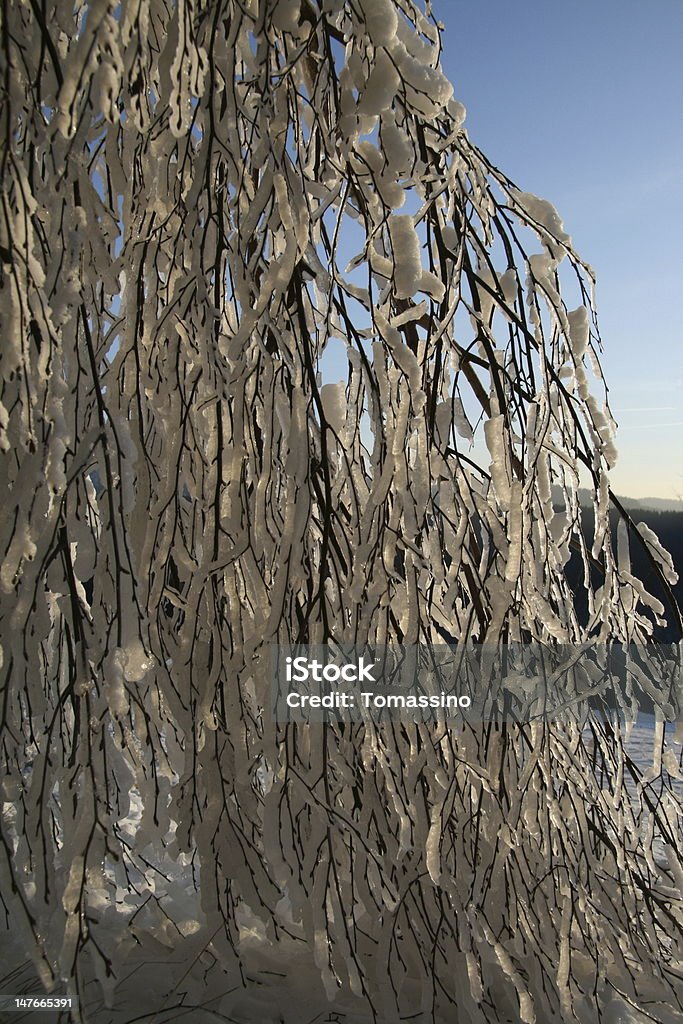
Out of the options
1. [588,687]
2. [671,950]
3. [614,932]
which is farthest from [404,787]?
[671,950]

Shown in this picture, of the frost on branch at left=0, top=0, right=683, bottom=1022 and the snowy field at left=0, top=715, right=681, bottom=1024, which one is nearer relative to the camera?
the frost on branch at left=0, top=0, right=683, bottom=1022

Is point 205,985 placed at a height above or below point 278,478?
below

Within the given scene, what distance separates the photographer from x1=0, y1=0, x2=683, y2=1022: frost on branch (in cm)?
131

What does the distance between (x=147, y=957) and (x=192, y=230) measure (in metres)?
1.88

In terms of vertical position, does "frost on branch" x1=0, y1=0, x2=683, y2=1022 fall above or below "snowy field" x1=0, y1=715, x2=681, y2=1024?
above

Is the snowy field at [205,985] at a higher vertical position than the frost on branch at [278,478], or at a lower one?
lower

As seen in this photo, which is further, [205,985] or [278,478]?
[205,985]

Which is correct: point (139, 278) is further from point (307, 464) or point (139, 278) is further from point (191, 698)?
point (191, 698)

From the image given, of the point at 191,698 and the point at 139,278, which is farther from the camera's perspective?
the point at 191,698

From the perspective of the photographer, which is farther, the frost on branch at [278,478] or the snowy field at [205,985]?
the snowy field at [205,985]

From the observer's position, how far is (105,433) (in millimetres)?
1283

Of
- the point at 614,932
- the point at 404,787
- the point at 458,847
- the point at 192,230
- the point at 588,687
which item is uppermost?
the point at 192,230

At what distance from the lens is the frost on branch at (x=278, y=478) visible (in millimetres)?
1306

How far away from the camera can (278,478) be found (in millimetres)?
1682
